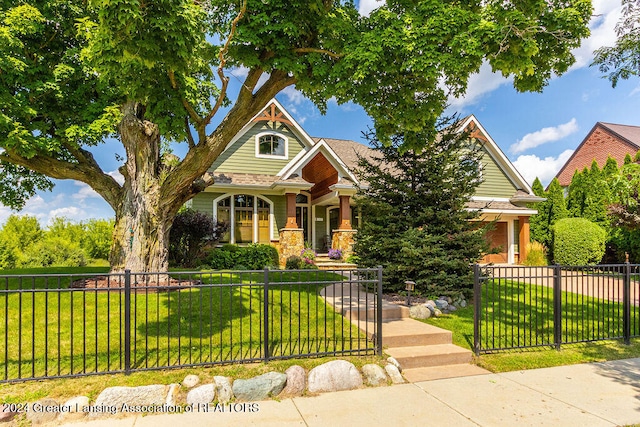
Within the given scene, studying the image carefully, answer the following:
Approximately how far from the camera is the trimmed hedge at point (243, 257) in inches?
499

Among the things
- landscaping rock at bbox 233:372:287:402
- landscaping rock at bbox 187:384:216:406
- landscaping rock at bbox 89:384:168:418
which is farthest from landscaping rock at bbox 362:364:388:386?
landscaping rock at bbox 89:384:168:418

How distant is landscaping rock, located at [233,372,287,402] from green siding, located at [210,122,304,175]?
11.8 metres

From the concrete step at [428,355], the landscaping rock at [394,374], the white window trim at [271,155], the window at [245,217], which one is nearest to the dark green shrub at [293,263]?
the window at [245,217]

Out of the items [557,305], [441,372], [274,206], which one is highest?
[274,206]

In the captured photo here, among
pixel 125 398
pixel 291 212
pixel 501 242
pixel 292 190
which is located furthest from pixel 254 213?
pixel 501 242

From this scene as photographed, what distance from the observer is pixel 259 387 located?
4184 mm

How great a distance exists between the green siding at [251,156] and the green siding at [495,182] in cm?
967

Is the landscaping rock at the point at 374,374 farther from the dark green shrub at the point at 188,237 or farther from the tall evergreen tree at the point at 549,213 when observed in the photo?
the tall evergreen tree at the point at 549,213

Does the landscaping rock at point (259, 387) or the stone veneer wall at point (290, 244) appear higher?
the stone veneer wall at point (290, 244)

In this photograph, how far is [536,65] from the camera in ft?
22.4

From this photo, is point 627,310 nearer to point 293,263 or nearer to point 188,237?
point 293,263

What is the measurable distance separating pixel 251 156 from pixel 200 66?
25.7ft

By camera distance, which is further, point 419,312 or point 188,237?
point 188,237

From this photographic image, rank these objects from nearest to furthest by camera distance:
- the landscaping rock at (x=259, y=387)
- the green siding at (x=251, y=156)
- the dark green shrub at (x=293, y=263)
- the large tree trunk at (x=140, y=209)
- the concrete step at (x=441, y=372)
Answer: the landscaping rock at (x=259, y=387) → the concrete step at (x=441, y=372) → the large tree trunk at (x=140, y=209) → the dark green shrub at (x=293, y=263) → the green siding at (x=251, y=156)
